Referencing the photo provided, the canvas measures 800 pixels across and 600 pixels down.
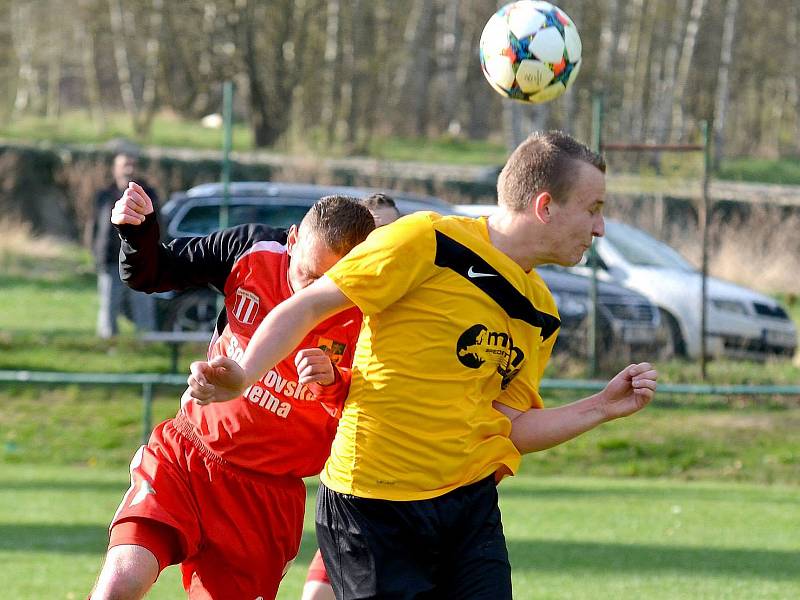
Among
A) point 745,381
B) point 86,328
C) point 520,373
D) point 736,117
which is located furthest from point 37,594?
point 736,117

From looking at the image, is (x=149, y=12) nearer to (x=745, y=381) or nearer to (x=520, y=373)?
(x=745, y=381)

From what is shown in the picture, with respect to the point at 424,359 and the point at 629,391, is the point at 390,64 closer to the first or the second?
the point at 629,391

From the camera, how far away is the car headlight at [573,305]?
12.5 m

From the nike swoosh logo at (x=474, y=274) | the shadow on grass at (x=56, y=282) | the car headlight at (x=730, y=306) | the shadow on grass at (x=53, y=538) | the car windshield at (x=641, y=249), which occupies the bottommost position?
the shadow on grass at (x=56, y=282)

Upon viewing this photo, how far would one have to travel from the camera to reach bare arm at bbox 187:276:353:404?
130 inches

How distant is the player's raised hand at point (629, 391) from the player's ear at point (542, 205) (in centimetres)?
51

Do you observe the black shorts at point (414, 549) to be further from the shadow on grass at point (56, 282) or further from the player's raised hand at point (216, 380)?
the shadow on grass at point (56, 282)

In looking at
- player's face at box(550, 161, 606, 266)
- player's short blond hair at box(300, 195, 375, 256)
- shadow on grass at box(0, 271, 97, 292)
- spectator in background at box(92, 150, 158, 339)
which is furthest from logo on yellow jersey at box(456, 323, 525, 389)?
shadow on grass at box(0, 271, 97, 292)

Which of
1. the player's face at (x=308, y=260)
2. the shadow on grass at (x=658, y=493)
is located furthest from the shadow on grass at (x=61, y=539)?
the player's face at (x=308, y=260)

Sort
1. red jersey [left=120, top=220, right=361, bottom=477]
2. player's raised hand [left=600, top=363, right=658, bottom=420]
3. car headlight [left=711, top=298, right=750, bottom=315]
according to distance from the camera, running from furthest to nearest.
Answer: car headlight [left=711, top=298, right=750, bottom=315], red jersey [left=120, top=220, right=361, bottom=477], player's raised hand [left=600, top=363, right=658, bottom=420]

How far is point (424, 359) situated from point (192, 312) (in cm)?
987

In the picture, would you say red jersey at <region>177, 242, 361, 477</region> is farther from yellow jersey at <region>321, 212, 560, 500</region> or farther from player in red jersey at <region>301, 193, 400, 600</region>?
yellow jersey at <region>321, 212, 560, 500</region>

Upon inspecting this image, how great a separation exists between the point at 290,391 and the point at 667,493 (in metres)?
6.30

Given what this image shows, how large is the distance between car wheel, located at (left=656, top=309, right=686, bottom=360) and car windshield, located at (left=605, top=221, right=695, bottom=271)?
2.17ft
